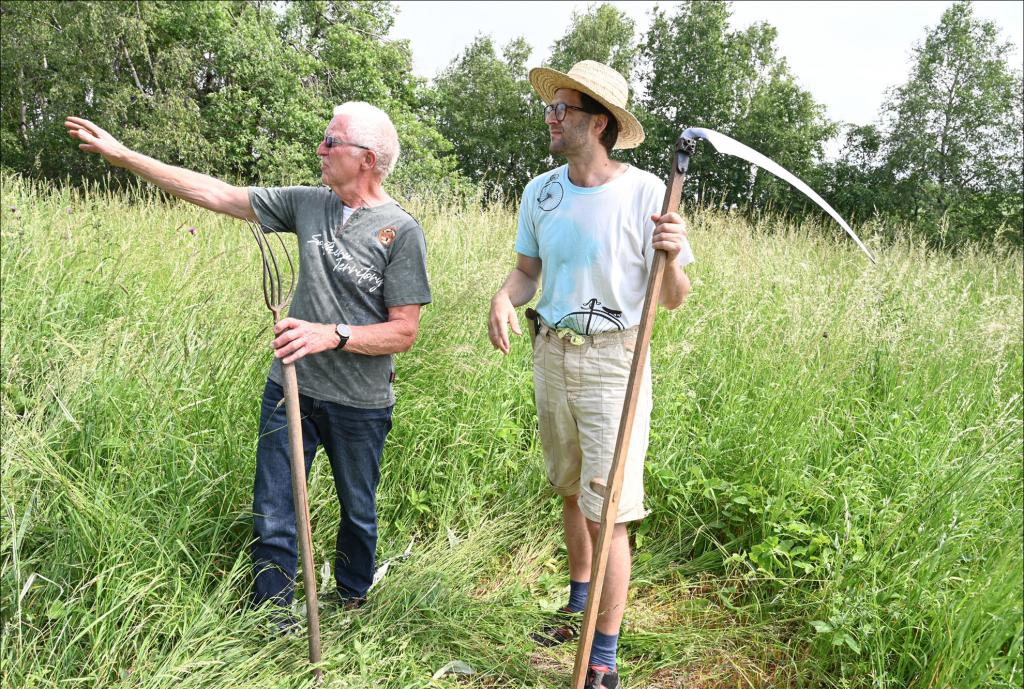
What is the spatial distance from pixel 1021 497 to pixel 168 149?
22248 millimetres

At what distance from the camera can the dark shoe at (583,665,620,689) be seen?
99.3 inches

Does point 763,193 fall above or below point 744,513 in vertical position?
above

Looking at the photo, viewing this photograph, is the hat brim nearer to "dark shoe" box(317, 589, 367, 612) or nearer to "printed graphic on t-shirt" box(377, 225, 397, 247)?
"printed graphic on t-shirt" box(377, 225, 397, 247)

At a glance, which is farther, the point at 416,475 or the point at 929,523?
the point at 416,475

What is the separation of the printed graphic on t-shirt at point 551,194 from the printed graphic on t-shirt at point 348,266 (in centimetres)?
64

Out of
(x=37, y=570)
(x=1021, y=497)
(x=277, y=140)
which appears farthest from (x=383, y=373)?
(x=277, y=140)

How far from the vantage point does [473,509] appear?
11.3 feet

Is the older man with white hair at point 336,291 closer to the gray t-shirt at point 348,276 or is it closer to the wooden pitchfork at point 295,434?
the gray t-shirt at point 348,276

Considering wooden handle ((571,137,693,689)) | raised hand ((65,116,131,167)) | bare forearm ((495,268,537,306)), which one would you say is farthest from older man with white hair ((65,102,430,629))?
wooden handle ((571,137,693,689))

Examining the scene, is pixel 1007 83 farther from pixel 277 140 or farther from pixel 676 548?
pixel 676 548

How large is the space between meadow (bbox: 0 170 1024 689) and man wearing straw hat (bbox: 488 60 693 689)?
0.73m

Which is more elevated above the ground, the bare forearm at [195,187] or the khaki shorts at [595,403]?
the bare forearm at [195,187]

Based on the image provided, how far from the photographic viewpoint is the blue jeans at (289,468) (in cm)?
249

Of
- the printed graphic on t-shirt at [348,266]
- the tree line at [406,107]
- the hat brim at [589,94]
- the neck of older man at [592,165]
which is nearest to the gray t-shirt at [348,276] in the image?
the printed graphic on t-shirt at [348,266]
